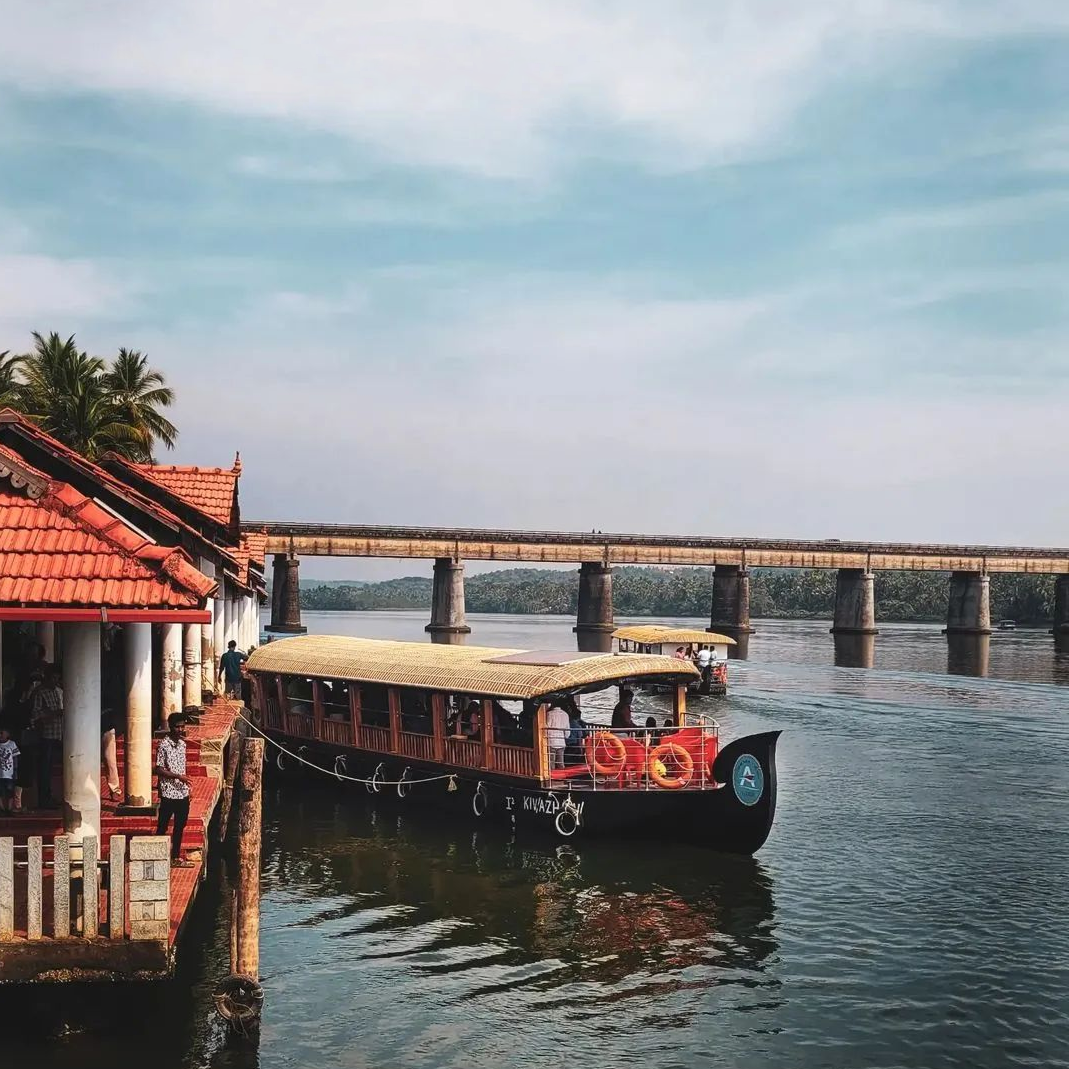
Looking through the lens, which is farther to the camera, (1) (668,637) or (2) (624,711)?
(1) (668,637)

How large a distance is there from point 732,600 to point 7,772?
8933 cm

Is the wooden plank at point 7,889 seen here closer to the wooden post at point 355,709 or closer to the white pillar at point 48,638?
the white pillar at point 48,638

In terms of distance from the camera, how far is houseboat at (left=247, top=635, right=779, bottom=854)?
71.1 feet

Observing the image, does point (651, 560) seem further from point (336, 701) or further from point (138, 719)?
point (138, 719)

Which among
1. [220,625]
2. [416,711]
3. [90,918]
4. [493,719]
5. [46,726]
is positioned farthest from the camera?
[220,625]

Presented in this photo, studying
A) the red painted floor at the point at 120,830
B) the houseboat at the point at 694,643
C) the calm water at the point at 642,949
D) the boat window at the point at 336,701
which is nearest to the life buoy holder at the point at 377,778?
the calm water at the point at 642,949

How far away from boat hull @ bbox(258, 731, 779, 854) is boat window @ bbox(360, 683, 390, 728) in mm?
2401

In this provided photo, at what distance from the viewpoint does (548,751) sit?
22.3 m

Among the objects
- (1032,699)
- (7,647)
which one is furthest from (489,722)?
(1032,699)

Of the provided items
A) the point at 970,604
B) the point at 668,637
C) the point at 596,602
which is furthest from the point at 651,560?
the point at 668,637

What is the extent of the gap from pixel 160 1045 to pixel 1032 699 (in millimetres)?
46872

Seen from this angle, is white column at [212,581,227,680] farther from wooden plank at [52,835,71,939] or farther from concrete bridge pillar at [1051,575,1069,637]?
concrete bridge pillar at [1051,575,1069,637]

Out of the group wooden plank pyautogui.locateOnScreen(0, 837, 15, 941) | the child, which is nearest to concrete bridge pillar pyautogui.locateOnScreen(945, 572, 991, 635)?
the child

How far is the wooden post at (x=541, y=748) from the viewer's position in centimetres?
2219
